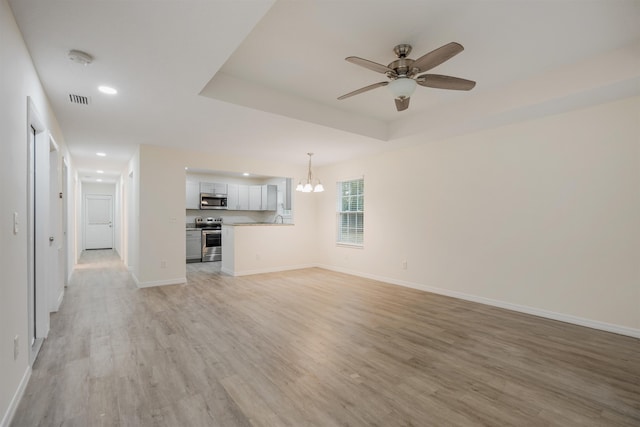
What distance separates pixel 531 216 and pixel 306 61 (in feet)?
11.0

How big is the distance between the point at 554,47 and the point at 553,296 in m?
2.79

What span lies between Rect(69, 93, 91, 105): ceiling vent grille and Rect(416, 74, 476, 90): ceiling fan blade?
11.1ft

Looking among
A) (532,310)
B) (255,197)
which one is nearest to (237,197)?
(255,197)

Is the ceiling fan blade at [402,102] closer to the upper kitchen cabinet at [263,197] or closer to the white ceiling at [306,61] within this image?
the white ceiling at [306,61]

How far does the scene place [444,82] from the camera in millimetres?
2529

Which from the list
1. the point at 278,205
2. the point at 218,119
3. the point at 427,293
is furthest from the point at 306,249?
the point at 218,119

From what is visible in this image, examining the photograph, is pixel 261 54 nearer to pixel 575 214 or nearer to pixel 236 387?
pixel 236 387

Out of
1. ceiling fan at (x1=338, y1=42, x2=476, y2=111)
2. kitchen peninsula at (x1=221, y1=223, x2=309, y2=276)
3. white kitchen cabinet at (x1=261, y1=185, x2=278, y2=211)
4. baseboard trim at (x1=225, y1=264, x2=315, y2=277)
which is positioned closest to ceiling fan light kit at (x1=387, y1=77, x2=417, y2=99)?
ceiling fan at (x1=338, y1=42, x2=476, y2=111)

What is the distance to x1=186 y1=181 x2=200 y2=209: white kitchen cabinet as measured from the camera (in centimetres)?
793

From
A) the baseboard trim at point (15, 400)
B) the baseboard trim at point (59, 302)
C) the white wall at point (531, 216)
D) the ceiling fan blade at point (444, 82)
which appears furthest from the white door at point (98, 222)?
the ceiling fan blade at point (444, 82)

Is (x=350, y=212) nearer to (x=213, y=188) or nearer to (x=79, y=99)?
(x=213, y=188)

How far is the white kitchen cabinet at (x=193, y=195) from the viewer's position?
26.0ft

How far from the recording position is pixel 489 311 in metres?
3.87

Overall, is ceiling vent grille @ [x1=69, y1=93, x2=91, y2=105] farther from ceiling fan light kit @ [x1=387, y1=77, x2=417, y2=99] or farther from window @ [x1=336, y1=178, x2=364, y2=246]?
window @ [x1=336, y1=178, x2=364, y2=246]
